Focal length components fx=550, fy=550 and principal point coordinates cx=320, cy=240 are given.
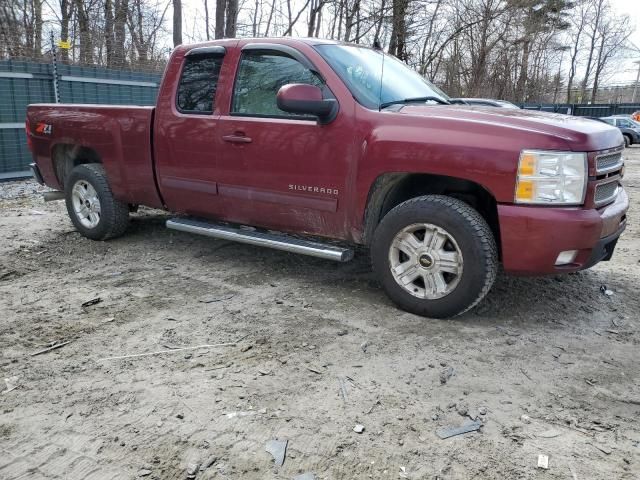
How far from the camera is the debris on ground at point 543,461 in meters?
2.26

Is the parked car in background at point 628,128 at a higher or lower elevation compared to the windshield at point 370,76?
lower

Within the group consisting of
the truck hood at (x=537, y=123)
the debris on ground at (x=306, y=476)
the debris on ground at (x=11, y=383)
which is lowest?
the debris on ground at (x=11, y=383)

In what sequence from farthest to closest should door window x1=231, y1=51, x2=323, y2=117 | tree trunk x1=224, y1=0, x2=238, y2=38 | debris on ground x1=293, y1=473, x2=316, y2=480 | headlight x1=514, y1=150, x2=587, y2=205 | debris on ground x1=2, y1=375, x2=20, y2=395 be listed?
1. tree trunk x1=224, y1=0, x2=238, y2=38
2. door window x1=231, y1=51, x2=323, y2=117
3. headlight x1=514, y1=150, x2=587, y2=205
4. debris on ground x1=2, y1=375, x2=20, y2=395
5. debris on ground x1=293, y1=473, x2=316, y2=480

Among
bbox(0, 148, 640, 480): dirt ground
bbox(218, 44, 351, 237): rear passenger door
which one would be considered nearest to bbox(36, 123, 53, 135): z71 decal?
bbox(0, 148, 640, 480): dirt ground

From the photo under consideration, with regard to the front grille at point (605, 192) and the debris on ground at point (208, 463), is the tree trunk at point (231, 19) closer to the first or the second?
the front grille at point (605, 192)

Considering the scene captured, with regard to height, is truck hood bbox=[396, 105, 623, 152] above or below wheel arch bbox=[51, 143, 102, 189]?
above

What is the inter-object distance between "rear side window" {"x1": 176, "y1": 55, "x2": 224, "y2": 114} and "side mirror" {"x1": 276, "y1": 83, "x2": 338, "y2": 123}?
3.58 ft

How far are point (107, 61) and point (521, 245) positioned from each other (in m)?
13.4

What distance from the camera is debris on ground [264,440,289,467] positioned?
90.7 inches

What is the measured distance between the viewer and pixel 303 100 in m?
3.78

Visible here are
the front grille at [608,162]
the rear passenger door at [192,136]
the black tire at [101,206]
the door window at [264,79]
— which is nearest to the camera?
the front grille at [608,162]

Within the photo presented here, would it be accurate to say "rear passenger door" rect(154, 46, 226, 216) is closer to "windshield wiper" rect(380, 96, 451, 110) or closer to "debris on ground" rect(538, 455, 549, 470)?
"windshield wiper" rect(380, 96, 451, 110)

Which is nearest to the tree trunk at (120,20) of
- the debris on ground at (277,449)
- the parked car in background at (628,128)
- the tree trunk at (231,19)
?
the tree trunk at (231,19)

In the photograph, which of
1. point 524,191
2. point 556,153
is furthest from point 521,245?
point 556,153
